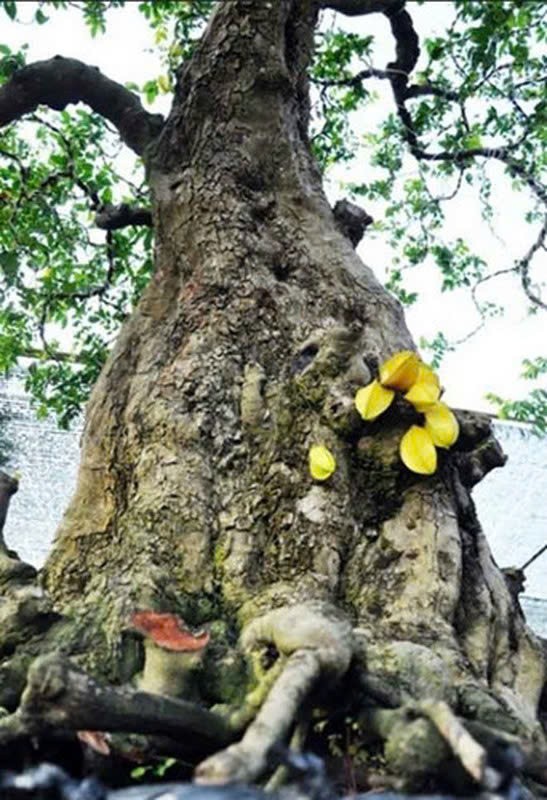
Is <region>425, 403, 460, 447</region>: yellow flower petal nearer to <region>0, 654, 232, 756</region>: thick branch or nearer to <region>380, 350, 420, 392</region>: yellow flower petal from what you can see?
<region>380, 350, 420, 392</region>: yellow flower petal

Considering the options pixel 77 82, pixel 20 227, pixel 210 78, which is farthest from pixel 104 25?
pixel 20 227

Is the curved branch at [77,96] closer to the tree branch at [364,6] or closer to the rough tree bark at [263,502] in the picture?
the rough tree bark at [263,502]

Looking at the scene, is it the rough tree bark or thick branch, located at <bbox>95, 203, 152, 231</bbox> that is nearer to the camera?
the rough tree bark

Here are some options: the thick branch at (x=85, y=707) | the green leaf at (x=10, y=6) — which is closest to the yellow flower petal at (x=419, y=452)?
the thick branch at (x=85, y=707)

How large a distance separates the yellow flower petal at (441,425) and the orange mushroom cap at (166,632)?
0.61 meters

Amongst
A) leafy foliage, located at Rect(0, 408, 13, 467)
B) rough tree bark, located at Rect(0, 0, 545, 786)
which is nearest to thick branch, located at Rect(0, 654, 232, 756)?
rough tree bark, located at Rect(0, 0, 545, 786)

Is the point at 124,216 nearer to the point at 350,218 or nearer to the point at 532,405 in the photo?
the point at 350,218

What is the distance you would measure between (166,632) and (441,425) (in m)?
0.67

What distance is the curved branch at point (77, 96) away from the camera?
2.90 metres

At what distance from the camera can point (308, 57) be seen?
2.83m

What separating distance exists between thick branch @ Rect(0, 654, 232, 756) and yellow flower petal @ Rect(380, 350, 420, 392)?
0.76m

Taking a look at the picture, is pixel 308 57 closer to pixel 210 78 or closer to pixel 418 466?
pixel 210 78

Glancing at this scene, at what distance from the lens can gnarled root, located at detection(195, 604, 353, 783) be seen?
84cm

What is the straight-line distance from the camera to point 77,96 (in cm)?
299
